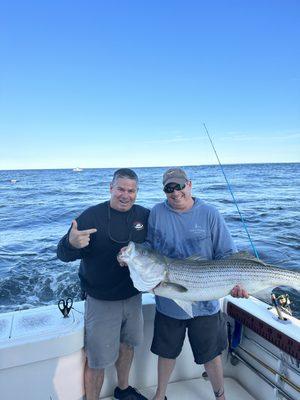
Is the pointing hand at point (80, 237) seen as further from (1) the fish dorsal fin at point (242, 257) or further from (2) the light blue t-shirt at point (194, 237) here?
(1) the fish dorsal fin at point (242, 257)

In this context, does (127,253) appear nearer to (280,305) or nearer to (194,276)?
(194,276)

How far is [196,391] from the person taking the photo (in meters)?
3.87

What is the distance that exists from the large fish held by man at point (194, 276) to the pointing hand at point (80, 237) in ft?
1.01

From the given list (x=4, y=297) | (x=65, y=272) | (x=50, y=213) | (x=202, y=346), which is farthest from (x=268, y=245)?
(x=50, y=213)

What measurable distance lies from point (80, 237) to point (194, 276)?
3.26 ft

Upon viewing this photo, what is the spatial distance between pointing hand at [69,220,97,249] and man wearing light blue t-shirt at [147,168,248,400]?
638mm

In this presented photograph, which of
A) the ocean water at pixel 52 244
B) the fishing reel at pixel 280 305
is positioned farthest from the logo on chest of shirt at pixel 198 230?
the ocean water at pixel 52 244

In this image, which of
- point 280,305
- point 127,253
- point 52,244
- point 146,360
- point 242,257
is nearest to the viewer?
point 127,253

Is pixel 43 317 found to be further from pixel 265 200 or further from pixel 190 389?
pixel 265 200

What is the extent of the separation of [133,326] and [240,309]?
1.13 meters

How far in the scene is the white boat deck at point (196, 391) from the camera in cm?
380

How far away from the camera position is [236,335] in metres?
3.88

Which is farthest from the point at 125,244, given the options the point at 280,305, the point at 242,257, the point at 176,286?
the point at 280,305

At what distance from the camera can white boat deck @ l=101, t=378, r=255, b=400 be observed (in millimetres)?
3797
